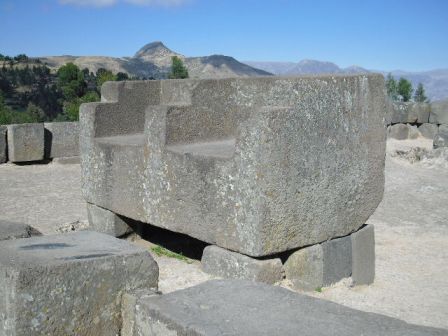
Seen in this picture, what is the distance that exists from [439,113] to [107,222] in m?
11.8

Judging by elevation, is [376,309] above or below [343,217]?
below

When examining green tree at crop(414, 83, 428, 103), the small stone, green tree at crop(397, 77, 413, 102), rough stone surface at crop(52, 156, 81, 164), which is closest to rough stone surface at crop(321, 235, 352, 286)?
rough stone surface at crop(52, 156, 81, 164)

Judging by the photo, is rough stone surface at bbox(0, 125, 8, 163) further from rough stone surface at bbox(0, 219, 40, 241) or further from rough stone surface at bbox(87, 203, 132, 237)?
rough stone surface at bbox(0, 219, 40, 241)

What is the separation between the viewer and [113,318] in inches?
109

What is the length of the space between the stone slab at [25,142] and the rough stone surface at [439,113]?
9.92m

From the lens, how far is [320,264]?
416cm


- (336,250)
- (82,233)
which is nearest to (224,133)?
(336,250)

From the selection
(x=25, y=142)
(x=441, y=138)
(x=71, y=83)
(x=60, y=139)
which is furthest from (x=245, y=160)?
(x=71, y=83)

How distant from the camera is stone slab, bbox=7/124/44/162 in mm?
9281

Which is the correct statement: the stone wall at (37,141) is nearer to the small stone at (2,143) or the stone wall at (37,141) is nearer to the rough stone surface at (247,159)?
the small stone at (2,143)

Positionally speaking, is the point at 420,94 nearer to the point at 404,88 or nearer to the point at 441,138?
the point at 404,88

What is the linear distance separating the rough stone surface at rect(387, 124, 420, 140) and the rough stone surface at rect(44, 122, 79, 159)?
7970 mm

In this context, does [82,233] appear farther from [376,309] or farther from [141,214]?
[376,309]

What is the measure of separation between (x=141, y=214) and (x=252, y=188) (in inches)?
50.6
